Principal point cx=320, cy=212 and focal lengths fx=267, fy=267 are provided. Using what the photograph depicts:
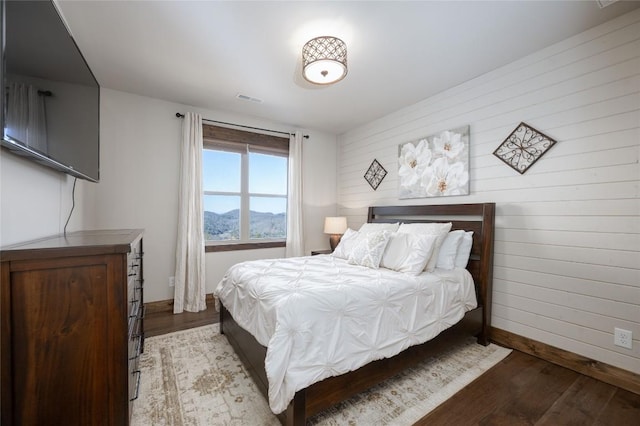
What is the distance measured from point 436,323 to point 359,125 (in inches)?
126

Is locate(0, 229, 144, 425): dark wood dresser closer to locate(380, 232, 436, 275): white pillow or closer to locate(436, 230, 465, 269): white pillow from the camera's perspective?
locate(380, 232, 436, 275): white pillow

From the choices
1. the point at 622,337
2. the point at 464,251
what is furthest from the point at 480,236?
the point at 622,337

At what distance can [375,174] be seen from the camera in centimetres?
398

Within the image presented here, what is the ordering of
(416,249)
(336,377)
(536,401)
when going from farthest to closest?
(416,249) < (536,401) < (336,377)

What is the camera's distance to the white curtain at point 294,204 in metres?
4.13

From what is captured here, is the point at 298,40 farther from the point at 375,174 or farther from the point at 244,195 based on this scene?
the point at 244,195

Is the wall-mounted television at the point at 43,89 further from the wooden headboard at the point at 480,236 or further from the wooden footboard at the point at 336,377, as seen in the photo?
the wooden headboard at the point at 480,236

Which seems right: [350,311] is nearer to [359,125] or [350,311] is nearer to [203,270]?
[203,270]

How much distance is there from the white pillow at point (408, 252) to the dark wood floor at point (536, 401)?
2.98 ft

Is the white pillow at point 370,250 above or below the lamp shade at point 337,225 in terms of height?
below

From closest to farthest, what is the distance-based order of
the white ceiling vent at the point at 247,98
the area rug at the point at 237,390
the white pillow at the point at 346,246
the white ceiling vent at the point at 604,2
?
the area rug at the point at 237,390
the white ceiling vent at the point at 604,2
the white pillow at the point at 346,246
the white ceiling vent at the point at 247,98

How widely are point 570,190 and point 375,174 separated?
2.22 meters

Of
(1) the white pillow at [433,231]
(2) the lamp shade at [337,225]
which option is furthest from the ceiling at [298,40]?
(2) the lamp shade at [337,225]

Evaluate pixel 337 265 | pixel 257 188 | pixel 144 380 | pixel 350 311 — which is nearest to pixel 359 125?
pixel 257 188
